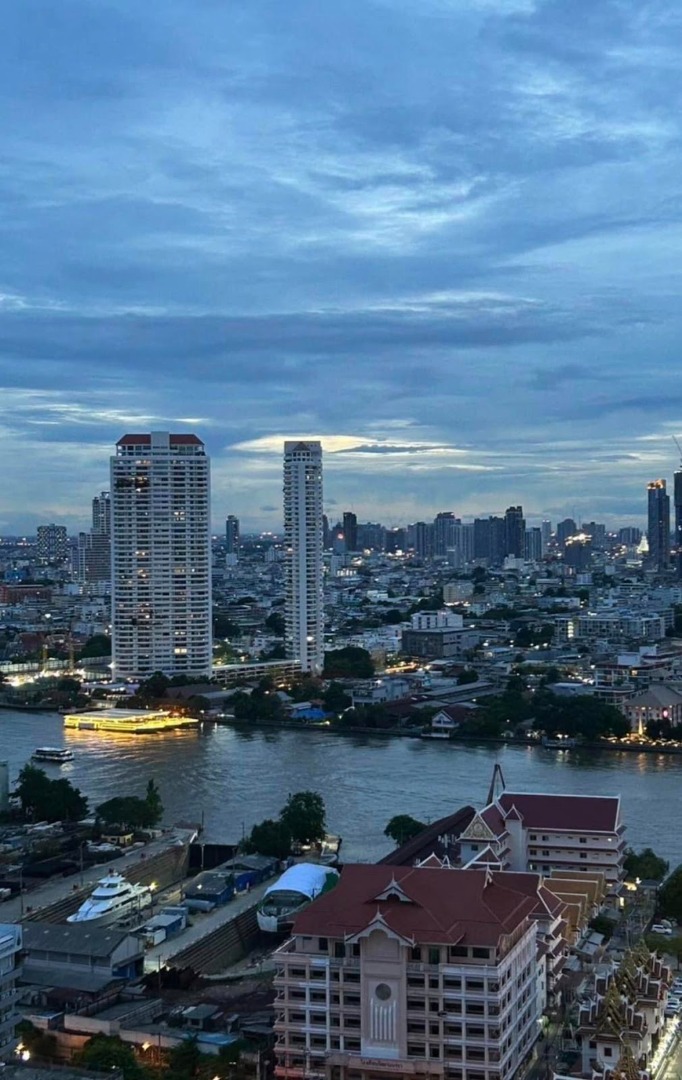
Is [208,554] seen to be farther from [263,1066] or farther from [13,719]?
[263,1066]

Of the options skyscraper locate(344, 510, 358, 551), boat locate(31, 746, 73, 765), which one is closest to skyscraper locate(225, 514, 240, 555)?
skyscraper locate(344, 510, 358, 551)

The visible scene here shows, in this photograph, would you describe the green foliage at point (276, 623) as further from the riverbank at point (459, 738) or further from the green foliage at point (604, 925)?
the green foliage at point (604, 925)

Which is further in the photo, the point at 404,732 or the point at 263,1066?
the point at 404,732

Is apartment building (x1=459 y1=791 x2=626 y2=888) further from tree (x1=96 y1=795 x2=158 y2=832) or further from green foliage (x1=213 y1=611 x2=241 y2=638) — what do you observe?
green foliage (x1=213 y1=611 x2=241 y2=638)

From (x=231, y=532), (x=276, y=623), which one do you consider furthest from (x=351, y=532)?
(x=276, y=623)

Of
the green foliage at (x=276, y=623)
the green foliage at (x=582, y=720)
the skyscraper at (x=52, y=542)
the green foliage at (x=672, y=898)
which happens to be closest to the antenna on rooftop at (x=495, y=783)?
the green foliage at (x=672, y=898)

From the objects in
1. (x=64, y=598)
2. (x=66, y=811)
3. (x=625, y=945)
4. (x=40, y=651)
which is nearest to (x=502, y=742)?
(x=66, y=811)
